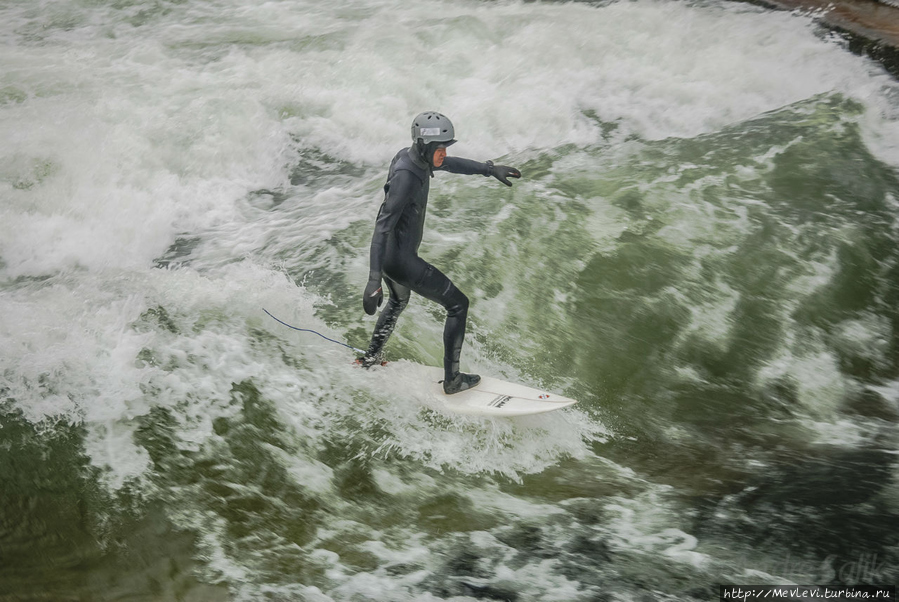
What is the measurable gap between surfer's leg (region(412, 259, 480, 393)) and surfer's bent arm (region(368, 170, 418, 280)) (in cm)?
40

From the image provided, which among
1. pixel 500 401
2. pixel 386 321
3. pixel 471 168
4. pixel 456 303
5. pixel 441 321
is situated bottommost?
pixel 441 321

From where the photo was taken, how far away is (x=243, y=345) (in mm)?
5688

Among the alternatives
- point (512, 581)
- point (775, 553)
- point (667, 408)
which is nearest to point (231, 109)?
point (667, 408)

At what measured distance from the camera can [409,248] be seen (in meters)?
4.82

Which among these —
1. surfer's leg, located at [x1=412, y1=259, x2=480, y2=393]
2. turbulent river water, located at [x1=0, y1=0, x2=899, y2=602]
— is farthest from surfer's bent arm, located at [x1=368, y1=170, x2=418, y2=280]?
turbulent river water, located at [x1=0, y1=0, x2=899, y2=602]

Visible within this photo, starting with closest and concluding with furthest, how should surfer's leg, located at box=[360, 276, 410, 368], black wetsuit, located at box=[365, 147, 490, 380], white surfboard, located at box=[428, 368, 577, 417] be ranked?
black wetsuit, located at box=[365, 147, 490, 380]
white surfboard, located at box=[428, 368, 577, 417]
surfer's leg, located at box=[360, 276, 410, 368]

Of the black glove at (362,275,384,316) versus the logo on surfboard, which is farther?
the logo on surfboard

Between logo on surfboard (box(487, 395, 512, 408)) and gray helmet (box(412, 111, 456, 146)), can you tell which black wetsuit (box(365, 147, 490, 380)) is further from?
logo on surfboard (box(487, 395, 512, 408))

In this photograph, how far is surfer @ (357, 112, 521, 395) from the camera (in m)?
4.53

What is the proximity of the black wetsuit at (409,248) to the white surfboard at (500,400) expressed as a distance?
0.71 feet

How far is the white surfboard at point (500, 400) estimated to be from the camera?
16.7ft

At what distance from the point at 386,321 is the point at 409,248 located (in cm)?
79

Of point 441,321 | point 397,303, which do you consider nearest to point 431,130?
point 397,303

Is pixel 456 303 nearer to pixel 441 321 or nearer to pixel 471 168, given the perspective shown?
pixel 471 168
